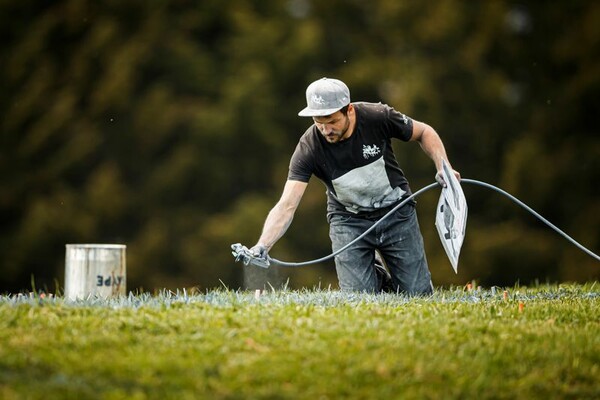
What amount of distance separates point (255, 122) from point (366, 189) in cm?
1476

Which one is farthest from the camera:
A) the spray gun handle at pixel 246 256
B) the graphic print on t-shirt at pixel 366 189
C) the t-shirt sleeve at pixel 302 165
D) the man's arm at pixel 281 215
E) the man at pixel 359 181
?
the graphic print on t-shirt at pixel 366 189

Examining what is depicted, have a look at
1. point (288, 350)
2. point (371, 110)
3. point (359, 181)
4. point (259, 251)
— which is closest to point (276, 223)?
point (259, 251)

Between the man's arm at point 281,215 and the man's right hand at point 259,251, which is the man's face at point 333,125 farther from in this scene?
the man's right hand at point 259,251

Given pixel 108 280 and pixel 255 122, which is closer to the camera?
pixel 108 280

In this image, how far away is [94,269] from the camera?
8.60 metres

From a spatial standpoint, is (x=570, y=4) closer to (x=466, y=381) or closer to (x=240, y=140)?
(x=240, y=140)

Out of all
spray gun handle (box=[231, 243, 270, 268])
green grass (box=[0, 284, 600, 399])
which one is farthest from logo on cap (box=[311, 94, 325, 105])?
green grass (box=[0, 284, 600, 399])

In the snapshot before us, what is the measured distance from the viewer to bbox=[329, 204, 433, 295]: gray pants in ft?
29.2

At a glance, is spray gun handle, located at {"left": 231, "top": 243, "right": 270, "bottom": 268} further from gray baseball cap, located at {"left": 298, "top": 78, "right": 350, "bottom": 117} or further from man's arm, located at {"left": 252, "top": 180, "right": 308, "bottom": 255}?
gray baseball cap, located at {"left": 298, "top": 78, "right": 350, "bottom": 117}

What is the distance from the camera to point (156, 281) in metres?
22.5

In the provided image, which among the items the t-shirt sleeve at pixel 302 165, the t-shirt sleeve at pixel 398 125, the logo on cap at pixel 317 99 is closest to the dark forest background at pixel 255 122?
the t-shirt sleeve at pixel 398 125

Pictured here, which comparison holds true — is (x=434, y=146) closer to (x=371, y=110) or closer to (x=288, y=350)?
(x=371, y=110)

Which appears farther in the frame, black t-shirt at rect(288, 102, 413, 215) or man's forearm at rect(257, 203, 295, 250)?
black t-shirt at rect(288, 102, 413, 215)

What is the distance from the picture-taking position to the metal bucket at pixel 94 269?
338 inches
